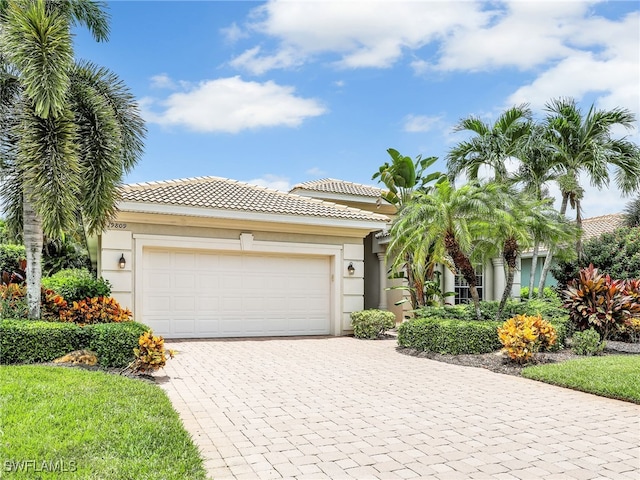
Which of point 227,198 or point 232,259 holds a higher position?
point 227,198

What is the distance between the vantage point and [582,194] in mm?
14930

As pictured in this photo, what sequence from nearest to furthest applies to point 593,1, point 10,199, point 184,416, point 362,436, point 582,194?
point 362,436 < point 184,416 < point 593,1 < point 10,199 < point 582,194

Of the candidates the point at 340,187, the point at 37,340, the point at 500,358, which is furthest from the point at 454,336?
the point at 340,187

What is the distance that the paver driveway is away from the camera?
453cm

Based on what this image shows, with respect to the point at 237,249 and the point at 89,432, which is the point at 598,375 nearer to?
the point at 89,432

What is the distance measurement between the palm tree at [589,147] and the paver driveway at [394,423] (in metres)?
7.79

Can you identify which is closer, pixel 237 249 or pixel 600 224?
pixel 237 249

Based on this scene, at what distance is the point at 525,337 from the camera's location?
31.1 feet

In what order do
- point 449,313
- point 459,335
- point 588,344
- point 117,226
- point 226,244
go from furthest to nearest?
point 226,244 < point 117,226 < point 449,313 < point 459,335 < point 588,344

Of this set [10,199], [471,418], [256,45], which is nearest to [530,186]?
[256,45]

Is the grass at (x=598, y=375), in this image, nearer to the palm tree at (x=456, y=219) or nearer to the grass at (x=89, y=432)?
the palm tree at (x=456, y=219)

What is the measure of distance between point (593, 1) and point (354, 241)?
8861 mm

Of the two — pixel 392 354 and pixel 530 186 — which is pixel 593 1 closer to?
pixel 530 186

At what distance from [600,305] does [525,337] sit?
10.8 ft
